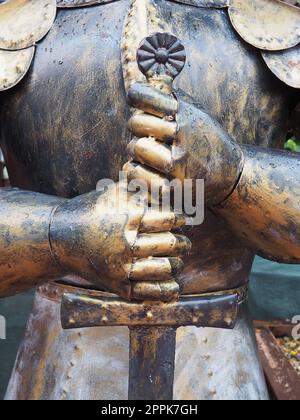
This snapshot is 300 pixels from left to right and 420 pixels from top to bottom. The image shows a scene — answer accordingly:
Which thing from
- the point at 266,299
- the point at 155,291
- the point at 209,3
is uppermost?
the point at 209,3

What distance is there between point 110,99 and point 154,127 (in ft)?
0.54

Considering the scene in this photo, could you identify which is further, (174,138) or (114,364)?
(114,364)

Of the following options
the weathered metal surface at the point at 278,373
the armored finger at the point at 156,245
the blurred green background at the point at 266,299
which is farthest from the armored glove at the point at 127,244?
the blurred green background at the point at 266,299

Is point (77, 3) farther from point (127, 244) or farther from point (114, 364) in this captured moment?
point (114, 364)

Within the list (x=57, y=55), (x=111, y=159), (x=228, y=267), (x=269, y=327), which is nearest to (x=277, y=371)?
(x=269, y=327)

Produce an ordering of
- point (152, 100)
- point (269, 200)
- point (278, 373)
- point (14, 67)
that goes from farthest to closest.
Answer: point (278, 373)
point (14, 67)
point (269, 200)
point (152, 100)

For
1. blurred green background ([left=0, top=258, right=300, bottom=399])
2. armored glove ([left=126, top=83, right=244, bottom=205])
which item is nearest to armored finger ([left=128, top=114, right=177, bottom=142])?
armored glove ([left=126, top=83, right=244, bottom=205])

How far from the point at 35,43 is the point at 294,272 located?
49.3 inches

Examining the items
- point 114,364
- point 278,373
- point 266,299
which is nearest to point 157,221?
point 114,364

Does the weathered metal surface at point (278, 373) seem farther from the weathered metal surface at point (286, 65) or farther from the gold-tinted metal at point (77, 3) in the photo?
the gold-tinted metal at point (77, 3)

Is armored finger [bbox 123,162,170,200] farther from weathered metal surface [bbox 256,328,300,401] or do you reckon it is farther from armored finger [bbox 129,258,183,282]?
weathered metal surface [bbox 256,328,300,401]

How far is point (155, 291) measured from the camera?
64 cm
